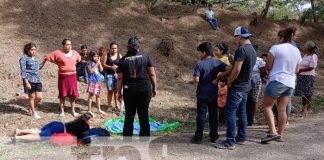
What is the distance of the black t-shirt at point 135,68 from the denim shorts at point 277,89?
194 centimetres

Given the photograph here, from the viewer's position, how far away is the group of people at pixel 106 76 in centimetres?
639

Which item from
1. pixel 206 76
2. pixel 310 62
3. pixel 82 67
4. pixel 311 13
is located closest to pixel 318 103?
pixel 310 62

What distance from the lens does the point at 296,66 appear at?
6273 millimetres

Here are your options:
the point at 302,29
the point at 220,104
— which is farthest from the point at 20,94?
the point at 302,29

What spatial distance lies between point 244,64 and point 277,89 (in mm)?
667

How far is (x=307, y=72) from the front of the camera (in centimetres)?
885

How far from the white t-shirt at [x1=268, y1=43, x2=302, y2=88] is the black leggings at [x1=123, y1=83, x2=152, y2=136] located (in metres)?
2.00

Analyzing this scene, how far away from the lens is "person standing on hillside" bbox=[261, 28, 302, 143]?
6.12 m

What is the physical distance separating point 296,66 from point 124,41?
9.52 metres

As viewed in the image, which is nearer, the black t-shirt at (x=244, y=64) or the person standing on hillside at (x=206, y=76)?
the black t-shirt at (x=244, y=64)

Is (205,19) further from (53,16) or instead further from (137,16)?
(53,16)

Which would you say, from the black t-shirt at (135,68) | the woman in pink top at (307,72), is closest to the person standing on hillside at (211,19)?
the woman in pink top at (307,72)

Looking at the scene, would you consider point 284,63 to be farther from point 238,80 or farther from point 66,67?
point 66,67

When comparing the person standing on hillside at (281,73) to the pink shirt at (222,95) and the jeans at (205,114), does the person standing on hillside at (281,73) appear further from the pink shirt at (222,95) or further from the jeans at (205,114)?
the pink shirt at (222,95)
